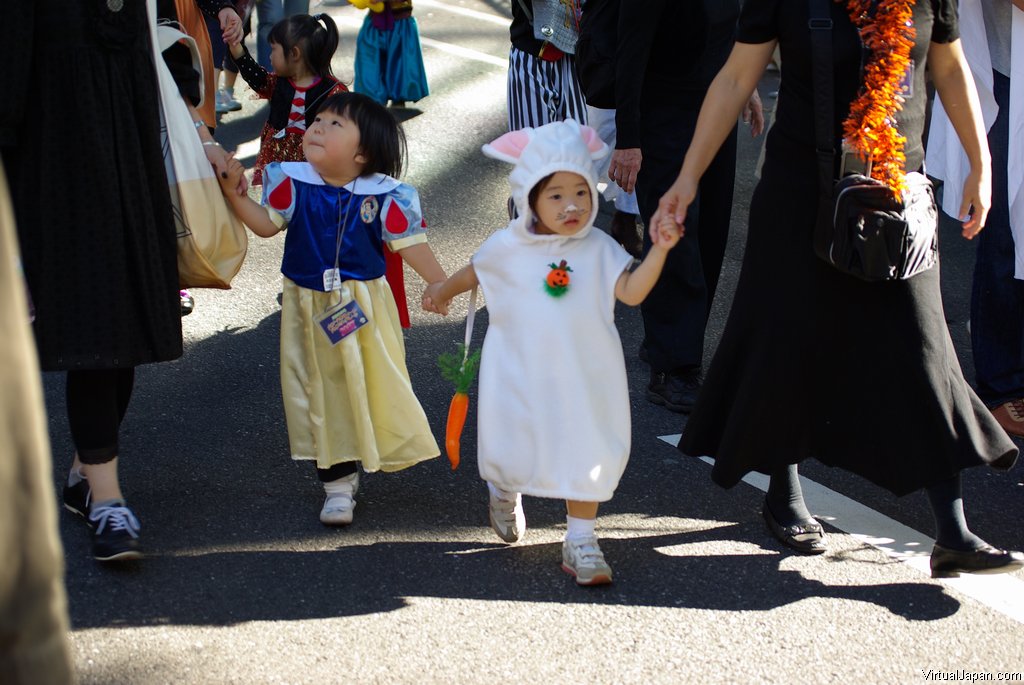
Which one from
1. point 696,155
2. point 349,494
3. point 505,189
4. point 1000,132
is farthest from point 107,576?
point 505,189

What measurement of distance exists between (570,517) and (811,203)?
3.63ft

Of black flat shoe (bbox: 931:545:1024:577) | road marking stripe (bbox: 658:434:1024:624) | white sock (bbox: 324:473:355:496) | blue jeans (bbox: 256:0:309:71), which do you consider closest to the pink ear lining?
white sock (bbox: 324:473:355:496)

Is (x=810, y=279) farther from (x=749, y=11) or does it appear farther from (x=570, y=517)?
(x=570, y=517)

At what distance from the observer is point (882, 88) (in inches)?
124

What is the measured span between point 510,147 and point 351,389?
2.96ft

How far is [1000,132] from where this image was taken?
4.77m

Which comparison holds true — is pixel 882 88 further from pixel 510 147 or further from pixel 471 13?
pixel 471 13

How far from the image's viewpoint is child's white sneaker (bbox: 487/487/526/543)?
3691mm

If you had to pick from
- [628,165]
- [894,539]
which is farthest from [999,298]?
[628,165]

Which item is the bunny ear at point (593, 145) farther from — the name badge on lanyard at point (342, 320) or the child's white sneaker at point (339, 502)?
the child's white sneaker at point (339, 502)

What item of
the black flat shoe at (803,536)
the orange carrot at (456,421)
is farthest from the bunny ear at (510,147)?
the black flat shoe at (803,536)

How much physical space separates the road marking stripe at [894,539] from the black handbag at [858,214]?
3.10ft

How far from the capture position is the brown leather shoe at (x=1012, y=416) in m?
4.63

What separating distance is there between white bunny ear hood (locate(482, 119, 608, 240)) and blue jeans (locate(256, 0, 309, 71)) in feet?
19.8
